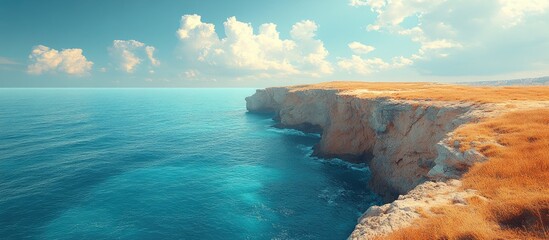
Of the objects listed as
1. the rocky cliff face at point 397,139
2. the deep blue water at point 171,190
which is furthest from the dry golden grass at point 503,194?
the deep blue water at point 171,190

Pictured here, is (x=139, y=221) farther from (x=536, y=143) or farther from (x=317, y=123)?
(x=317, y=123)

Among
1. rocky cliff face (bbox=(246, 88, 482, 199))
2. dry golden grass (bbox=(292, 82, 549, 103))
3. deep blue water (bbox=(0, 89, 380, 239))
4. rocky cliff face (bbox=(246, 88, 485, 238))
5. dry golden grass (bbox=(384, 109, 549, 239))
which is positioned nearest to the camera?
dry golden grass (bbox=(384, 109, 549, 239))

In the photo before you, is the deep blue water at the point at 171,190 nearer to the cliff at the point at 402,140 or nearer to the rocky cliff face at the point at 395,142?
the rocky cliff face at the point at 395,142

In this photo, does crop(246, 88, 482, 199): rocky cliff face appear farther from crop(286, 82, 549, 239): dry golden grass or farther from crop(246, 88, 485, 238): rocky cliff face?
crop(286, 82, 549, 239): dry golden grass

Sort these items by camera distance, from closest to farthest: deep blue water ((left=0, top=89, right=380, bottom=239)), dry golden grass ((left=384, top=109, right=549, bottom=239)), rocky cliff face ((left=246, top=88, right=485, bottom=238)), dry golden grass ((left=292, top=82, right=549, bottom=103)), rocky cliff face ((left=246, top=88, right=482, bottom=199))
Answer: dry golden grass ((left=384, top=109, right=549, bottom=239))
rocky cliff face ((left=246, top=88, right=485, bottom=238))
rocky cliff face ((left=246, top=88, right=482, bottom=199))
deep blue water ((left=0, top=89, right=380, bottom=239))
dry golden grass ((left=292, top=82, right=549, bottom=103))

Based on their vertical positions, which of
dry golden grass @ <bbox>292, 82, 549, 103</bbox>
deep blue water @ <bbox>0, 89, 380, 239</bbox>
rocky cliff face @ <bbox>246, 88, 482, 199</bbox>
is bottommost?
deep blue water @ <bbox>0, 89, 380, 239</bbox>

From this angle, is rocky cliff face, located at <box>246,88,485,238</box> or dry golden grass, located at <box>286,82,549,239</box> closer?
dry golden grass, located at <box>286,82,549,239</box>

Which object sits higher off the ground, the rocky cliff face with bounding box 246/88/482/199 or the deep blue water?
the rocky cliff face with bounding box 246/88/482/199

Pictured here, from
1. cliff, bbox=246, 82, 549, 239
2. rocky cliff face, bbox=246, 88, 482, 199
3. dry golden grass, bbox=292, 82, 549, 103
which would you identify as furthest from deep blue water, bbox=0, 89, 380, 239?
dry golden grass, bbox=292, 82, 549, 103

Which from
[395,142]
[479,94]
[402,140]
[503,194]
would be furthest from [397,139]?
[503,194]
